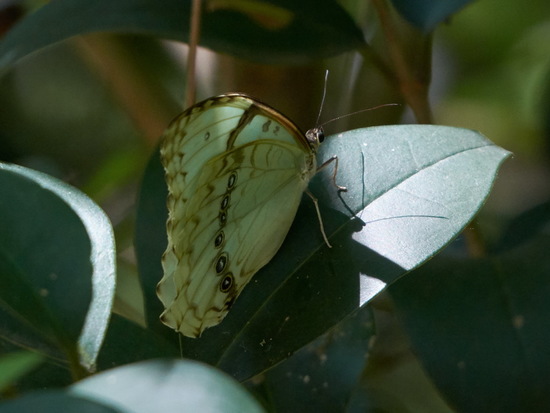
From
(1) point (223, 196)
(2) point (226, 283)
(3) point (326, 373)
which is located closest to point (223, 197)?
(1) point (223, 196)

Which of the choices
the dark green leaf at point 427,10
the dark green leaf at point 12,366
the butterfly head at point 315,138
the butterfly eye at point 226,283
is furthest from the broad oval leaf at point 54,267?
the dark green leaf at point 427,10

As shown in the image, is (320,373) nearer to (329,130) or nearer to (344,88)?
(329,130)

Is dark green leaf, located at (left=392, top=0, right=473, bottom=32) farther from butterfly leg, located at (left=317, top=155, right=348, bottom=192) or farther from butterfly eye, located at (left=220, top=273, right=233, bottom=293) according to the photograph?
butterfly eye, located at (left=220, top=273, right=233, bottom=293)

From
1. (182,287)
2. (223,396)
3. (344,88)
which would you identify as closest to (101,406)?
(223,396)

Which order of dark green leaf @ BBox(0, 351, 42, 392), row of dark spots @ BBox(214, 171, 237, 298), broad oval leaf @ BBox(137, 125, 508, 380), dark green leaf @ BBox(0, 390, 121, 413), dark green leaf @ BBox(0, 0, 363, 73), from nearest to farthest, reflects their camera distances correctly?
dark green leaf @ BBox(0, 390, 121, 413)
dark green leaf @ BBox(0, 351, 42, 392)
broad oval leaf @ BBox(137, 125, 508, 380)
row of dark spots @ BBox(214, 171, 237, 298)
dark green leaf @ BBox(0, 0, 363, 73)

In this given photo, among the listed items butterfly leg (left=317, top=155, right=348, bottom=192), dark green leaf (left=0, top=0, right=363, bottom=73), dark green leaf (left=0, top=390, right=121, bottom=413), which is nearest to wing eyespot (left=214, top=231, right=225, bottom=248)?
butterfly leg (left=317, top=155, right=348, bottom=192)

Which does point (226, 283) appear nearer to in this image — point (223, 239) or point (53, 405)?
point (223, 239)
